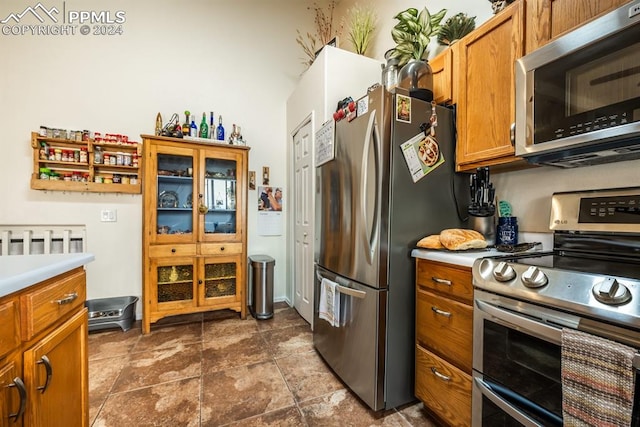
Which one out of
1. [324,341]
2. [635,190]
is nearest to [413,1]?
[635,190]

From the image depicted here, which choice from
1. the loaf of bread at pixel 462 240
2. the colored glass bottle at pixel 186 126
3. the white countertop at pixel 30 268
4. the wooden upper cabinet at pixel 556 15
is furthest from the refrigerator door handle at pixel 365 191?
the colored glass bottle at pixel 186 126

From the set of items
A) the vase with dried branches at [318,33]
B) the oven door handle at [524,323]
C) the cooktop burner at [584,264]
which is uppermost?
the vase with dried branches at [318,33]

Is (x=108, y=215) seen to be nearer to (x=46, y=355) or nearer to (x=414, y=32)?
(x=46, y=355)

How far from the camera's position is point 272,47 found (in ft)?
10.8

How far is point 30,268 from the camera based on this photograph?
0.81 meters

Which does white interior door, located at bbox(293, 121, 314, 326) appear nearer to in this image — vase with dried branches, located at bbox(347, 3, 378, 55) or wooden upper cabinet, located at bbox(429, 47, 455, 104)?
vase with dried branches, located at bbox(347, 3, 378, 55)

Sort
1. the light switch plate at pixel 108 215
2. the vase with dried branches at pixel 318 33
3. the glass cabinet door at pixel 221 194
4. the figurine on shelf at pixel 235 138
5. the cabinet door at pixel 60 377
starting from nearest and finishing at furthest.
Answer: the cabinet door at pixel 60 377 < the light switch plate at pixel 108 215 < the glass cabinet door at pixel 221 194 < the figurine on shelf at pixel 235 138 < the vase with dried branches at pixel 318 33

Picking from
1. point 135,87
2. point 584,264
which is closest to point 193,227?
point 135,87

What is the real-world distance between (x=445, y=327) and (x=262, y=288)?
1948mm

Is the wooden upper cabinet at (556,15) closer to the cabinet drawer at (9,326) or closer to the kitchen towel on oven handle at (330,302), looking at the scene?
the kitchen towel on oven handle at (330,302)

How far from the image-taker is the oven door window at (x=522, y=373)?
852mm

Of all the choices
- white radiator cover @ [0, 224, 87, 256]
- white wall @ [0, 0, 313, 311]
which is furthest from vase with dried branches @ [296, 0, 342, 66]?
white radiator cover @ [0, 224, 87, 256]

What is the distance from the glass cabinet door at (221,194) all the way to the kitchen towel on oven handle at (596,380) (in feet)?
8.49

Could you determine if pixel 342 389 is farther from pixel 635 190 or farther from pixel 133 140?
pixel 133 140
